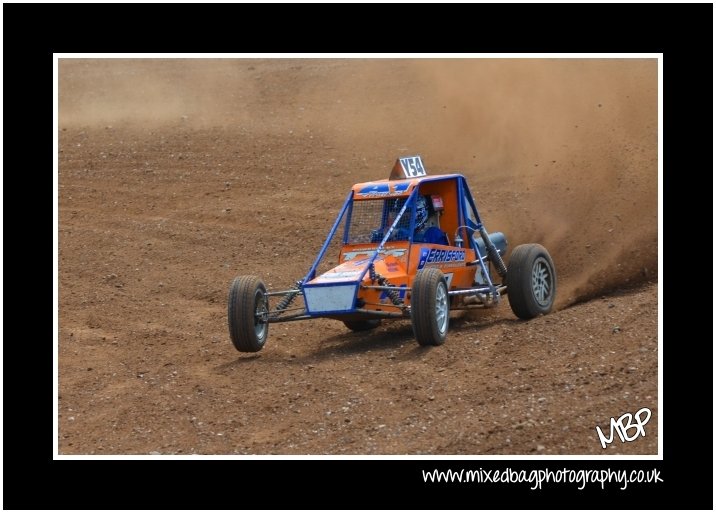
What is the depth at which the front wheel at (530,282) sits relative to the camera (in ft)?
40.0

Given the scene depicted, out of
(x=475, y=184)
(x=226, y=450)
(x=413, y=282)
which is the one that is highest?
(x=475, y=184)

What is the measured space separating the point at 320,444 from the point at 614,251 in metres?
6.60

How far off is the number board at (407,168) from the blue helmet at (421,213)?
310mm

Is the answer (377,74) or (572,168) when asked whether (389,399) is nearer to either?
(572,168)

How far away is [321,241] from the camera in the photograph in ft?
54.3

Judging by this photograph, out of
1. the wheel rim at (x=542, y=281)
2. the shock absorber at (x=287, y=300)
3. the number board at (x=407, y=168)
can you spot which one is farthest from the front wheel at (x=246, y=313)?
the wheel rim at (x=542, y=281)

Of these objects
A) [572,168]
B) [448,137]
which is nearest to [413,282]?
[572,168]

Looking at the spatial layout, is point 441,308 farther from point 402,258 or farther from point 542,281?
point 542,281

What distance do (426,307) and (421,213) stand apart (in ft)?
7.25

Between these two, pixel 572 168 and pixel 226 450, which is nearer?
pixel 226 450

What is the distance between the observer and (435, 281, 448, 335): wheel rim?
1103 centimetres

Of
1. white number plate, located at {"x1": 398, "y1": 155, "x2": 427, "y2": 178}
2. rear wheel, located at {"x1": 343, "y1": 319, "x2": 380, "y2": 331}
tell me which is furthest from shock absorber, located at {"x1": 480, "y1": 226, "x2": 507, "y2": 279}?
rear wheel, located at {"x1": 343, "y1": 319, "x2": 380, "y2": 331}

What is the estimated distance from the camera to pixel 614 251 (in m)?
14.3

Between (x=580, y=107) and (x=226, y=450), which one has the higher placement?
(x=580, y=107)
